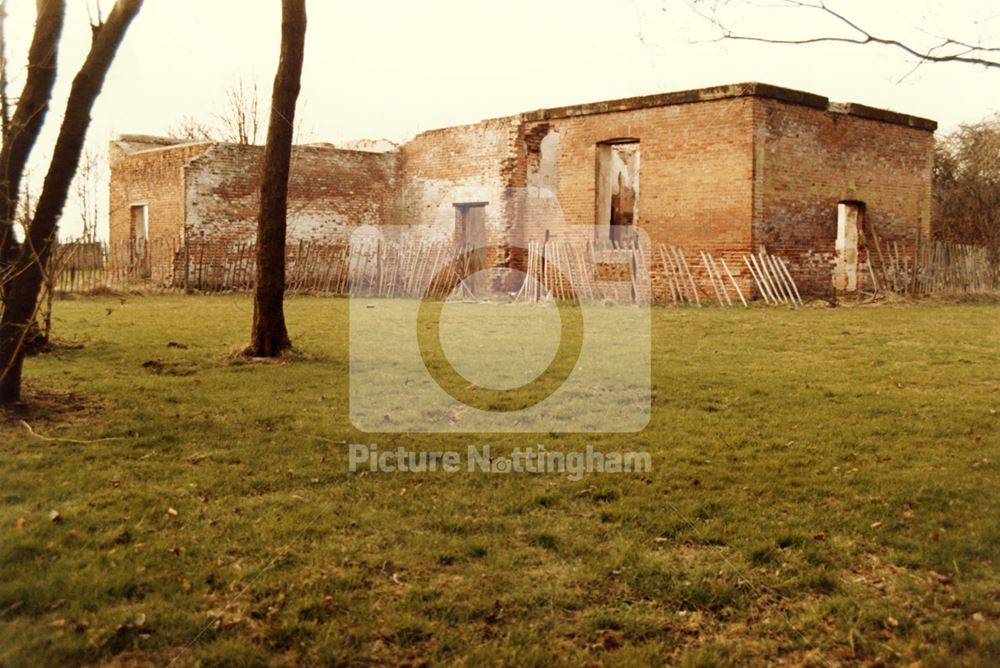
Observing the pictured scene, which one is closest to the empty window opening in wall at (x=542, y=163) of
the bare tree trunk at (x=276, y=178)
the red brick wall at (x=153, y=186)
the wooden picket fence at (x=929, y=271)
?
the wooden picket fence at (x=929, y=271)

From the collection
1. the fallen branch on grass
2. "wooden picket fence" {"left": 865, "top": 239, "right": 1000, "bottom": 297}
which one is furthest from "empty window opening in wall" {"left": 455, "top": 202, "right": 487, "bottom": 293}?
the fallen branch on grass

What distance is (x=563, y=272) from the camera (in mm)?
19438

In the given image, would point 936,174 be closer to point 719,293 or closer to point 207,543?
point 719,293

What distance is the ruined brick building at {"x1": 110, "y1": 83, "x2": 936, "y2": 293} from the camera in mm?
17938

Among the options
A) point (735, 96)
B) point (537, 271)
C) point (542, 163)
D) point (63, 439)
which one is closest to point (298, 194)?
point (542, 163)

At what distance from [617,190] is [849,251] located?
252 inches

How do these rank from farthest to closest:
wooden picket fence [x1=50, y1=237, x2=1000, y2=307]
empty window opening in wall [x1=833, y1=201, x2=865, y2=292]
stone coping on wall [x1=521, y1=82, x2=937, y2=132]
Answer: empty window opening in wall [x1=833, y1=201, x2=865, y2=292]
wooden picket fence [x1=50, y1=237, x2=1000, y2=307]
stone coping on wall [x1=521, y1=82, x2=937, y2=132]

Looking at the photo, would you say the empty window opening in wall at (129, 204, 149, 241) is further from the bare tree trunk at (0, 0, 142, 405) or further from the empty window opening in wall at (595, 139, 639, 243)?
the bare tree trunk at (0, 0, 142, 405)

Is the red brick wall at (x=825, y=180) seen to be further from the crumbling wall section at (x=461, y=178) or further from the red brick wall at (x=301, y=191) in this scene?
the red brick wall at (x=301, y=191)

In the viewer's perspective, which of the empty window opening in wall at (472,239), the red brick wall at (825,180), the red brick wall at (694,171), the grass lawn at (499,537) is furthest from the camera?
the empty window opening in wall at (472,239)

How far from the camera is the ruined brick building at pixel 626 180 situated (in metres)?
17.9

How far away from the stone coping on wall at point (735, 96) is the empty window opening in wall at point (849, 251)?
213 centimetres

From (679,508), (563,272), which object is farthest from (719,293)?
(679,508)

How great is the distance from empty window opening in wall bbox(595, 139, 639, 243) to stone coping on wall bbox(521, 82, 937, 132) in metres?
0.88
